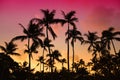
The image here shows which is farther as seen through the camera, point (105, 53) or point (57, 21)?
point (105, 53)

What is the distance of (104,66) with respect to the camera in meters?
81.3

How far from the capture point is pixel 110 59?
79938mm

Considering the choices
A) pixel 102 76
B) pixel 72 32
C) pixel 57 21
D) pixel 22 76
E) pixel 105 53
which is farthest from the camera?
pixel 105 53

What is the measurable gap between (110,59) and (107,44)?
5.61 metres

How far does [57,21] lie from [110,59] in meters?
24.9

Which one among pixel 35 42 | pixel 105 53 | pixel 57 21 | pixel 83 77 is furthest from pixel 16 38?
pixel 105 53

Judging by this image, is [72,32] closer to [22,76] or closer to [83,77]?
[83,77]

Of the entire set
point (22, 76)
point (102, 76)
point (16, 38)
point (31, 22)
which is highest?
point (31, 22)

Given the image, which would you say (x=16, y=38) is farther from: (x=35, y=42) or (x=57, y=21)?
(x=57, y=21)

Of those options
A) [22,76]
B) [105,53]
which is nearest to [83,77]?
[105,53]

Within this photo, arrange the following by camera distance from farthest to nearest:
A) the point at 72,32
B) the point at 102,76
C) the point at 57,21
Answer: the point at 102,76 → the point at 72,32 → the point at 57,21

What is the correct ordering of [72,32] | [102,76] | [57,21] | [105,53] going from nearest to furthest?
[57,21] < [72,32] < [102,76] < [105,53]

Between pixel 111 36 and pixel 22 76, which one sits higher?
pixel 111 36

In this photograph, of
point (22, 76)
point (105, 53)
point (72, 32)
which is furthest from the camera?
point (105, 53)
